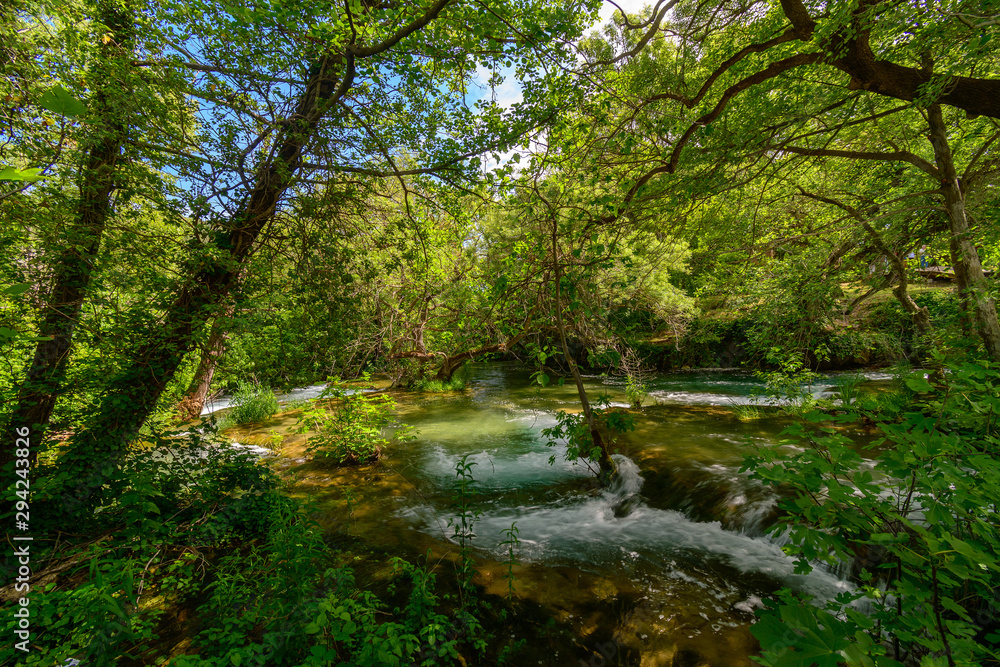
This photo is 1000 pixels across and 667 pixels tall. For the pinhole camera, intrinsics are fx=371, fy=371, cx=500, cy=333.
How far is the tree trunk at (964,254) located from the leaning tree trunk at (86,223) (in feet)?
31.2

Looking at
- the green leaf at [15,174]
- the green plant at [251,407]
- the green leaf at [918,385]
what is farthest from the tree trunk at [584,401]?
the green plant at [251,407]

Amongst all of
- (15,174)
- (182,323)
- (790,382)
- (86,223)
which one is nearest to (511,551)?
(15,174)

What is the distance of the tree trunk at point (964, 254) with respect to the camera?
183 inches

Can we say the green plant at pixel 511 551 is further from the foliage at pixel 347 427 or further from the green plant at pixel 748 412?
the green plant at pixel 748 412

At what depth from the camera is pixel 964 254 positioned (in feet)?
16.6

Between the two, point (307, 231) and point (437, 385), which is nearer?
point (307, 231)

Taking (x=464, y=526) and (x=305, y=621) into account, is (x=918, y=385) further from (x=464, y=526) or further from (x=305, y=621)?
(x=305, y=621)

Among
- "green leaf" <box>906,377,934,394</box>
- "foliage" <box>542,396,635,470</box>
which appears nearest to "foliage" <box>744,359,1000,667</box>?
"green leaf" <box>906,377,934,394</box>

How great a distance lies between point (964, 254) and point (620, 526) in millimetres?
5966

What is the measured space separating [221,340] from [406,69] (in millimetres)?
3808

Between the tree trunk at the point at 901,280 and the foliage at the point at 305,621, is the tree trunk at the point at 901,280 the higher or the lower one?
the higher one

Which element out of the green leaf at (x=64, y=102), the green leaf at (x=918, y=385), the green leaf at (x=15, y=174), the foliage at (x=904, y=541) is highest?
the green leaf at (x=64, y=102)

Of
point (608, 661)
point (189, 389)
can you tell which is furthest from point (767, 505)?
point (189, 389)

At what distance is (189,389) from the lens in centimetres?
953
